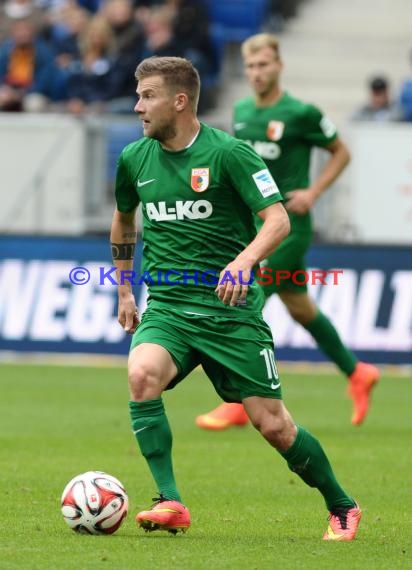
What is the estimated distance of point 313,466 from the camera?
7246mm

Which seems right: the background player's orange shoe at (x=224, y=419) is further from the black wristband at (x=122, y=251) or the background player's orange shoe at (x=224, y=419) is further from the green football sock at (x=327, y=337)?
the black wristband at (x=122, y=251)

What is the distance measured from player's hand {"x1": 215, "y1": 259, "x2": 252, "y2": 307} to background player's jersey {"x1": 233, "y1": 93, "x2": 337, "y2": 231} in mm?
4966

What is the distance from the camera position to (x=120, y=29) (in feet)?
74.5

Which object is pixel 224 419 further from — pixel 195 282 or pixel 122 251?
pixel 195 282

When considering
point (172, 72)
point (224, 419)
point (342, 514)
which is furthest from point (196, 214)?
point (224, 419)

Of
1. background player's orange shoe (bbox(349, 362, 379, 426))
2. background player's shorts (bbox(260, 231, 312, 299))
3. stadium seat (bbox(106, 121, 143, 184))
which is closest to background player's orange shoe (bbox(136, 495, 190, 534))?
background player's shorts (bbox(260, 231, 312, 299))

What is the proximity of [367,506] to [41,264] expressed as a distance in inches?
383

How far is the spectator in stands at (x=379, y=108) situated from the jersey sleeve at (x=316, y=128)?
791 centimetres

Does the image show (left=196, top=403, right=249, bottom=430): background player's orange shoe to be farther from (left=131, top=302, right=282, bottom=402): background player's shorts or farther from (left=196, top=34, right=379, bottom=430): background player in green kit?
(left=131, top=302, right=282, bottom=402): background player's shorts

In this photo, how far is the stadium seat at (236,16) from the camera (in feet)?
77.6

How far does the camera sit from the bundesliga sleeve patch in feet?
23.5

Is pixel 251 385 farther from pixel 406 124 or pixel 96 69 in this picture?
pixel 96 69

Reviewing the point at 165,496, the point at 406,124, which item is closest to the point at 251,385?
the point at 165,496

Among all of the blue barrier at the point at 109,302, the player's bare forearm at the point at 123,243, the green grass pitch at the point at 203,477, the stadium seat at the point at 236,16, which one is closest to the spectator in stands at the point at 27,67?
the stadium seat at the point at 236,16
